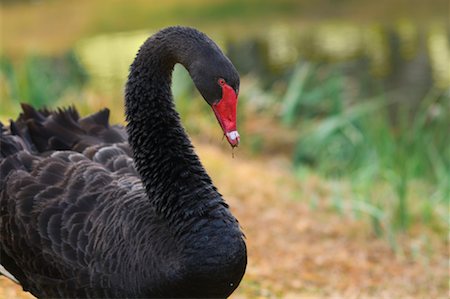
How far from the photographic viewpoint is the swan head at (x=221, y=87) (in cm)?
293

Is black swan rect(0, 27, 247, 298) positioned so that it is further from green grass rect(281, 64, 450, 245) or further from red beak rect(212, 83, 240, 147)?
green grass rect(281, 64, 450, 245)

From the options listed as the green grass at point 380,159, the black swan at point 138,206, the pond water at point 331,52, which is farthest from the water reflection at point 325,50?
the black swan at point 138,206

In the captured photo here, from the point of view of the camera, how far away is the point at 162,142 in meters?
3.42

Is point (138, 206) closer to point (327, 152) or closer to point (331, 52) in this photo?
point (327, 152)

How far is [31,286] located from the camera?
3.74 metres

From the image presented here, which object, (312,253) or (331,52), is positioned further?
(331,52)

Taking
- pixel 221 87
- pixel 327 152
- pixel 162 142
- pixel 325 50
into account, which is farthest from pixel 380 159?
pixel 325 50

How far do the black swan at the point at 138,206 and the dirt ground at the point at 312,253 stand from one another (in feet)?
2.52

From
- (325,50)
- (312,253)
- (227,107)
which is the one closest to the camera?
(227,107)

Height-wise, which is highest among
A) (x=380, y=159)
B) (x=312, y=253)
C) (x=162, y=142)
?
(x=162, y=142)

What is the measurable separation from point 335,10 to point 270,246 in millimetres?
Answer: 16005

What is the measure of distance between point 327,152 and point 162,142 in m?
4.45

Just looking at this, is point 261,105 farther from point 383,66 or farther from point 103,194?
point 103,194

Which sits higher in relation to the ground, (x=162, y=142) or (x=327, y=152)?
(x=162, y=142)
